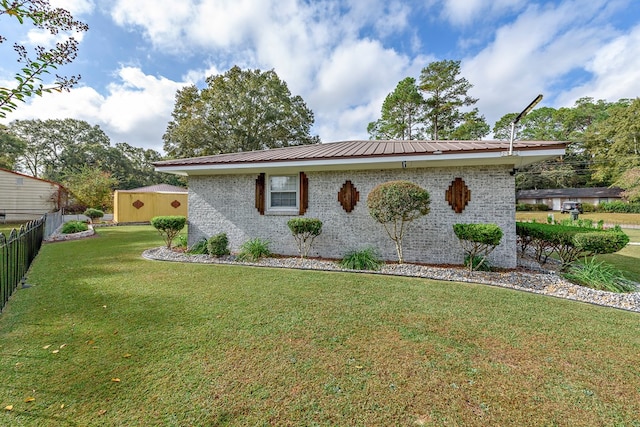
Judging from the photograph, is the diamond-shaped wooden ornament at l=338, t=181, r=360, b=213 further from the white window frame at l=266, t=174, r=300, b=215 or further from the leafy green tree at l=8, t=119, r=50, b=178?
the leafy green tree at l=8, t=119, r=50, b=178

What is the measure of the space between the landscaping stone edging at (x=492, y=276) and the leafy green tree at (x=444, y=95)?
85.3 ft

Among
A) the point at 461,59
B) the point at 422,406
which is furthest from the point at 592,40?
the point at 461,59

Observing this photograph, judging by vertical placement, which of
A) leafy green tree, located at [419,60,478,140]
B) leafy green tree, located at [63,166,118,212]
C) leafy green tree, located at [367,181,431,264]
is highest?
leafy green tree, located at [419,60,478,140]

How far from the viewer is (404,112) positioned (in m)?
28.9

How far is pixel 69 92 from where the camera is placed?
2037 mm

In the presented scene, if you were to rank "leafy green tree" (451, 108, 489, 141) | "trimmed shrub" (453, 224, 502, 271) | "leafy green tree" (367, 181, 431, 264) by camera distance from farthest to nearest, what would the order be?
1. "leafy green tree" (451, 108, 489, 141)
2. "leafy green tree" (367, 181, 431, 264)
3. "trimmed shrub" (453, 224, 502, 271)

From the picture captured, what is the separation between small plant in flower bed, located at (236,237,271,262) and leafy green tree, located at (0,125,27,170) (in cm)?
4230

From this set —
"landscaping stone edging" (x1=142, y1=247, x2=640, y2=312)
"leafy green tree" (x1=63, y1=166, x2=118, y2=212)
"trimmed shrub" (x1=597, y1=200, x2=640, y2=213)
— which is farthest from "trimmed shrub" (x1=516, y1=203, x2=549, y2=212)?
"leafy green tree" (x1=63, y1=166, x2=118, y2=212)

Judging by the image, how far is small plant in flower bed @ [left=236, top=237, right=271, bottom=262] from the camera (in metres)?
7.75

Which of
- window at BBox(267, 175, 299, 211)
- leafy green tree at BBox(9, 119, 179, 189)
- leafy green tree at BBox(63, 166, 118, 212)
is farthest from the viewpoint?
leafy green tree at BBox(9, 119, 179, 189)

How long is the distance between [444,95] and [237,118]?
71.5ft

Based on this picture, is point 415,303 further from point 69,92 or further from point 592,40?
point 592,40

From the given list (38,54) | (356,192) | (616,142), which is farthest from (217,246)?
(616,142)

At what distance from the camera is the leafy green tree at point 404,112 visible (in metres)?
27.8
